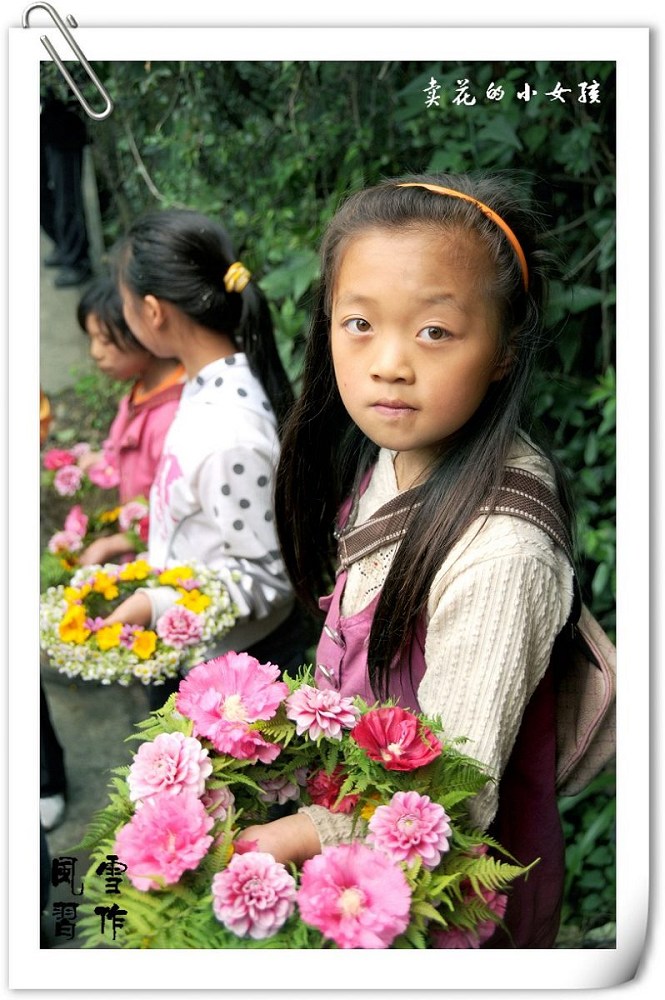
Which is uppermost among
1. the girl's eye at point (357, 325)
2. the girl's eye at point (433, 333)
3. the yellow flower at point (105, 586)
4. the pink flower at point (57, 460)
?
the girl's eye at point (357, 325)

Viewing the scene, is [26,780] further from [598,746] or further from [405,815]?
[598,746]

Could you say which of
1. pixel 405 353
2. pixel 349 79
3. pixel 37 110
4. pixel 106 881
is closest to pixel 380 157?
pixel 349 79

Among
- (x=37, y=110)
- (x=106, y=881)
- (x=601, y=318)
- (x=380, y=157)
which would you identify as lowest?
(x=106, y=881)

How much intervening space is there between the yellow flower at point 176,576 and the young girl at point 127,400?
331 mm

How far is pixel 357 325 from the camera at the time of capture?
39.4 inches

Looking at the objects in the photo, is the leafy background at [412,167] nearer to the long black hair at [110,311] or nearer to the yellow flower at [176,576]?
the long black hair at [110,311]

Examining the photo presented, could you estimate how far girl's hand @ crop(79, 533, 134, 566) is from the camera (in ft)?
5.67

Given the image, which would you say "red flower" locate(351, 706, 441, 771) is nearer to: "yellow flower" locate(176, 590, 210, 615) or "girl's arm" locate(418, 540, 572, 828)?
"girl's arm" locate(418, 540, 572, 828)

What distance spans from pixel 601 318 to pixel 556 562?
810mm

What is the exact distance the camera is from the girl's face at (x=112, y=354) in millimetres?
1924

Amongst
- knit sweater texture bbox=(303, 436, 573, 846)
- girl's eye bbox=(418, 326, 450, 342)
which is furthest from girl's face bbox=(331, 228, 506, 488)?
knit sweater texture bbox=(303, 436, 573, 846)

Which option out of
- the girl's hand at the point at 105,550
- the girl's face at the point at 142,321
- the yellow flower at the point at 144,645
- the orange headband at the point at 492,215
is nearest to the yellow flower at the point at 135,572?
the yellow flower at the point at 144,645

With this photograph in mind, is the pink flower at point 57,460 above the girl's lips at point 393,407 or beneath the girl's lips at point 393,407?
above
